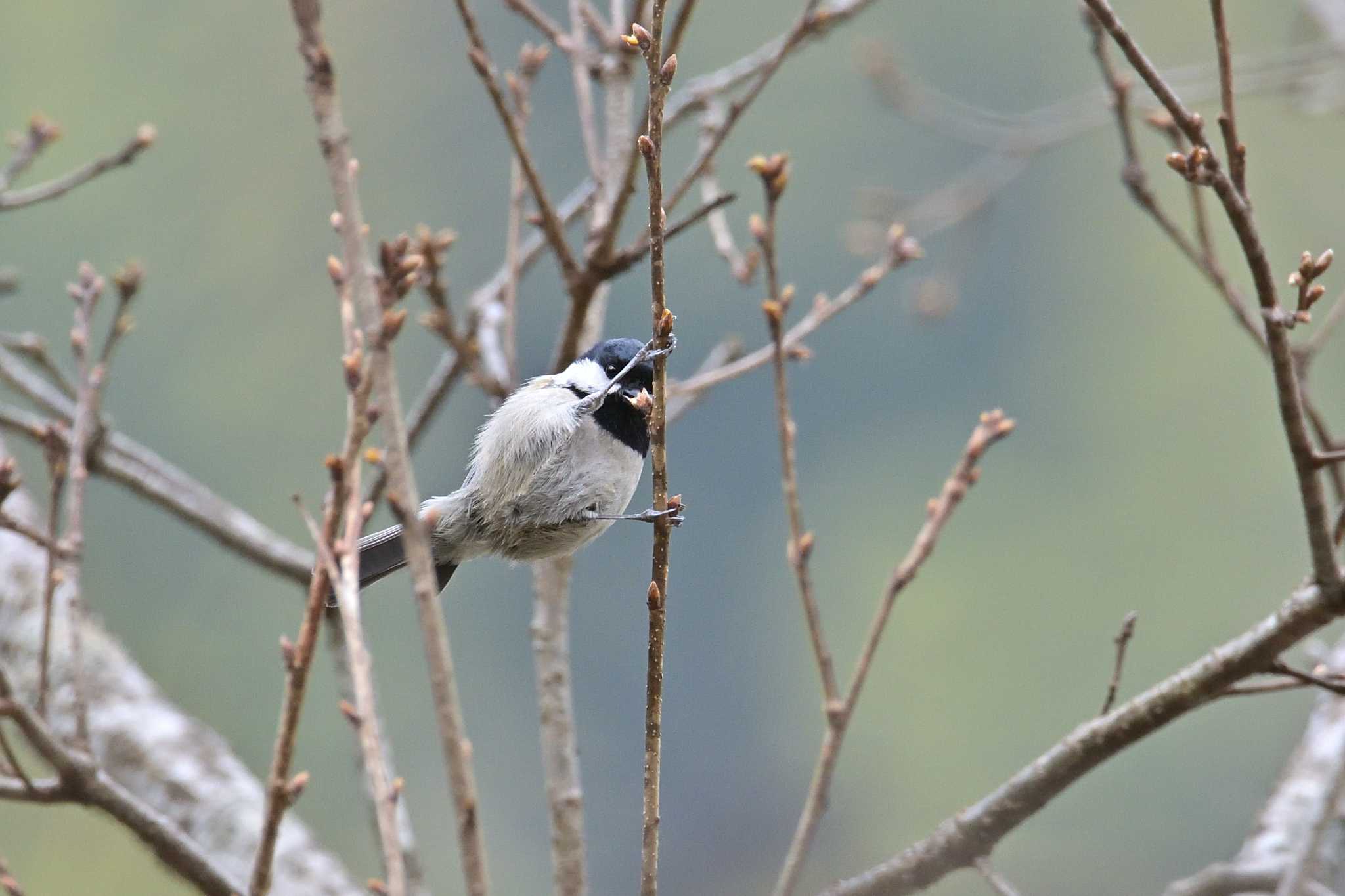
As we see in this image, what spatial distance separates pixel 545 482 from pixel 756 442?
6129 mm

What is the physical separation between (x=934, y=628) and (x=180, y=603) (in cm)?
481

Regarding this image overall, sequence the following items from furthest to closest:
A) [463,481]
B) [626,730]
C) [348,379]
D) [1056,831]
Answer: [626,730] < [1056,831] < [463,481] < [348,379]

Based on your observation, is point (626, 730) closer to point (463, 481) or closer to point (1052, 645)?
point (1052, 645)

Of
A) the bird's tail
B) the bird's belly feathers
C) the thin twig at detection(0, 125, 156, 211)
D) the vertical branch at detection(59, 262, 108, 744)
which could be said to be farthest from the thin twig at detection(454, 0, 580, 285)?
the thin twig at detection(0, 125, 156, 211)

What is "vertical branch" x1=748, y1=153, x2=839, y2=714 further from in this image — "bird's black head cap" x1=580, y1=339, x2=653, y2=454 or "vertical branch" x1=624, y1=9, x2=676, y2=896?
"bird's black head cap" x1=580, y1=339, x2=653, y2=454

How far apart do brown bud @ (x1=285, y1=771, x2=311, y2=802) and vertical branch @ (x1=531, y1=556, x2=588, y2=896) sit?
0.97m

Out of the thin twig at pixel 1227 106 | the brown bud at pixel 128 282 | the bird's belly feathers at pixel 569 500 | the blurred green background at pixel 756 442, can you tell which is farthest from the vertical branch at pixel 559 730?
the blurred green background at pixel 756 442

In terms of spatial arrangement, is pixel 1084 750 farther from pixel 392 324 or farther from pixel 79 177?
pixel 79 177

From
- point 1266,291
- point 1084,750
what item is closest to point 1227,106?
point 1266,291

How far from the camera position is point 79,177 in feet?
8.57

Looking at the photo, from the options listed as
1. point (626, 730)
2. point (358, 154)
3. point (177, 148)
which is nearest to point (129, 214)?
point (177, 148)

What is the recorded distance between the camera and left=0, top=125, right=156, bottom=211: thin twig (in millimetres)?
2578

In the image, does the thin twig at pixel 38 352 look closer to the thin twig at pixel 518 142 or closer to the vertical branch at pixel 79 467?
the vertical branch at pixel 79 467

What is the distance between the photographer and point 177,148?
9.51 metres
